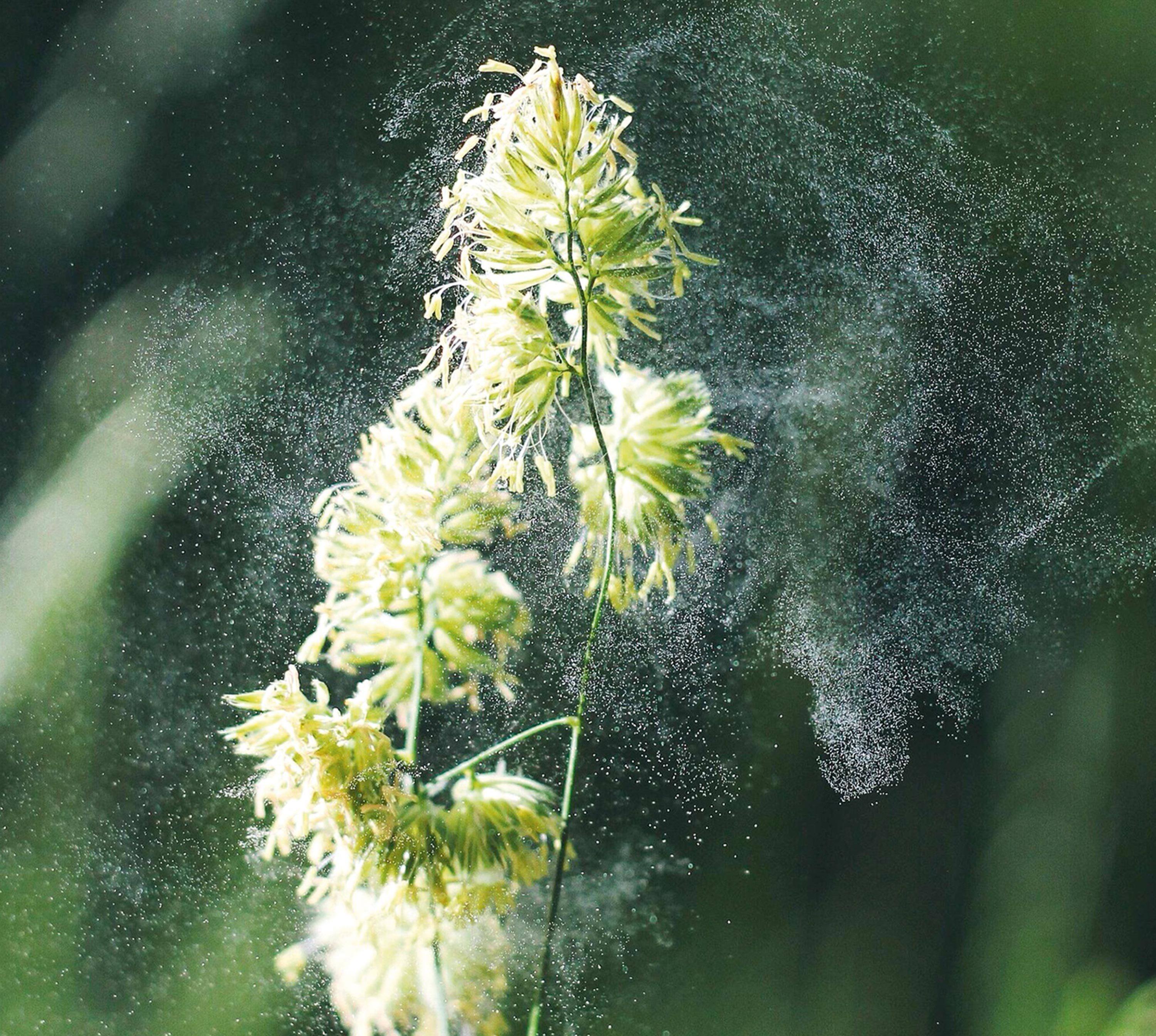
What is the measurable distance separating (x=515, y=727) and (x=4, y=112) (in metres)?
1.01

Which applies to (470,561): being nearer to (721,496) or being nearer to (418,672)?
(418,672)

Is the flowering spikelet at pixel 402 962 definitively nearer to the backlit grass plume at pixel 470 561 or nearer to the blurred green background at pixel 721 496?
the backlit grass plume at pixel 470 561

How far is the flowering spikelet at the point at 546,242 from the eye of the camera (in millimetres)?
521

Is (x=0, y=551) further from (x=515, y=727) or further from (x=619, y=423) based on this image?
(x=619, y=423)

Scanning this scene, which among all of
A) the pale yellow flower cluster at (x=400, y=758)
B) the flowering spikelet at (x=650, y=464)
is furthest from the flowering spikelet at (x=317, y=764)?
the flowering spikelet at (x=650, y=464)

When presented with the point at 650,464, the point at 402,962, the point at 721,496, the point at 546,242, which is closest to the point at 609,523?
the point at 650,464

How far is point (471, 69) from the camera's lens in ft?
3.47

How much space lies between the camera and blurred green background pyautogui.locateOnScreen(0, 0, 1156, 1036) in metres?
0.93

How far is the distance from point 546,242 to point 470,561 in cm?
19

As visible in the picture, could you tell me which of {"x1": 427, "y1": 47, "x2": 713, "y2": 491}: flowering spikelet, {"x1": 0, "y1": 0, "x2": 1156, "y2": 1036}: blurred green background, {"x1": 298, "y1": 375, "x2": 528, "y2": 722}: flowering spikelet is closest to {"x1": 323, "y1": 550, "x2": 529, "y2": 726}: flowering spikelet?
{"x1": 298, "y1": 375, "x2": 528, "y2": 722}: flowering spikelet

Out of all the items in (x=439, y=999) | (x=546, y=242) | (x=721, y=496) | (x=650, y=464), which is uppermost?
(x=546, y=242)

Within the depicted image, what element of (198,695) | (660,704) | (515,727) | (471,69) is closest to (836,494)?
(660,704)

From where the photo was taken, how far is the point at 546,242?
532 mm

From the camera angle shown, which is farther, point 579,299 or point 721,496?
point 721,496
